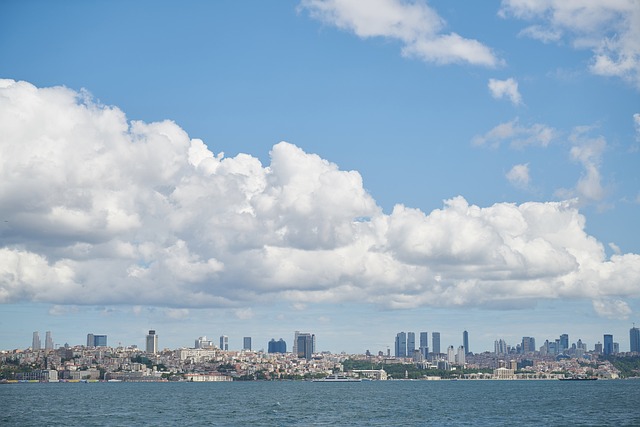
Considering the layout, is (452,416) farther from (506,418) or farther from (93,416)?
(93,416)

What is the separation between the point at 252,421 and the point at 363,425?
1626 centimetres

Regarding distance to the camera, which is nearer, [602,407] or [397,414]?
[397,414]

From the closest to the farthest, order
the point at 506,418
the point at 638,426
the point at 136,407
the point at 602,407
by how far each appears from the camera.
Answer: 1. the point at 638,426
2. the point at 506,418
3. the point at 602,407
4. the point at 136,407

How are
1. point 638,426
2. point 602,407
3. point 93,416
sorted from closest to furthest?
point 638,426, point 93,416, point 602,407

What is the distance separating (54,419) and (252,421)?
2955cm

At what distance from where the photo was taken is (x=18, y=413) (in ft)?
448

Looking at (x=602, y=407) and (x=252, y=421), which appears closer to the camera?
(x=252, y=421)

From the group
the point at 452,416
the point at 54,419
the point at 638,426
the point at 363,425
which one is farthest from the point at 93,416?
the point at 638,426

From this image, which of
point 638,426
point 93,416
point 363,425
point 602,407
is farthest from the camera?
point 602,407

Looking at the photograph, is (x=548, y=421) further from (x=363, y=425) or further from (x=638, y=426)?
(x=363, y=425)

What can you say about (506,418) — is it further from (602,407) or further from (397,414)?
(602,407)

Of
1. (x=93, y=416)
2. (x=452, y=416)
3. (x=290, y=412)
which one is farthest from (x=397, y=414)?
(x=93, y=416)

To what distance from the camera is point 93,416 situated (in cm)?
12988

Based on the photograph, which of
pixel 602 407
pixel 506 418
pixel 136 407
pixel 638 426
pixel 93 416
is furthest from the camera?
pixel 136 407
